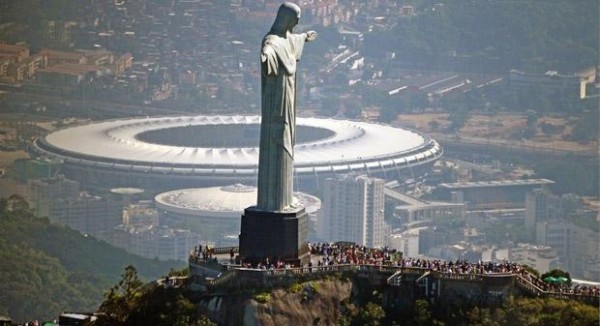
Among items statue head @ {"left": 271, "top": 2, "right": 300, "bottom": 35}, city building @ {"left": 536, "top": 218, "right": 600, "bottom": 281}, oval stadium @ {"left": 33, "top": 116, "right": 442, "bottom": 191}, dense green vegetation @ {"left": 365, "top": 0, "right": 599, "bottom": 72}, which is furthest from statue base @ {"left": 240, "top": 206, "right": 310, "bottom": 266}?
dense green vegetation @ {"left": 365, "top": 0, "right": 599, "bottom": 72}

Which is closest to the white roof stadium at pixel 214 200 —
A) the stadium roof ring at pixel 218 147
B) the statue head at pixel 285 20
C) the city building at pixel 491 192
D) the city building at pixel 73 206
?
the stadium roof ring at pixel 218 147

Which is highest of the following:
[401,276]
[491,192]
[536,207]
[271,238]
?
[271,238]

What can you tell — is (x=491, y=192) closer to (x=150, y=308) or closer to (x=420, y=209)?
(x=420, y=209)

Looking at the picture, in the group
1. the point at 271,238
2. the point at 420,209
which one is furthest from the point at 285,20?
A: the point at 420,209

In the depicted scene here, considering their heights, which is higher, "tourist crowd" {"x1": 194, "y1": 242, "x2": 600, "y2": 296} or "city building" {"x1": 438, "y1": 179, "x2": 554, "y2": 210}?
"tourist crowd" {"x1": 194, "y1": 242, "x2": 600, "y2": 296}

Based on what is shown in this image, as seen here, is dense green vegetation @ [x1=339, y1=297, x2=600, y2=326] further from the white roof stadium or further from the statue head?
the white roof stadium

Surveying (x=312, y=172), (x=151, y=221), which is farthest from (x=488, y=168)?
(x=151, y=221)
